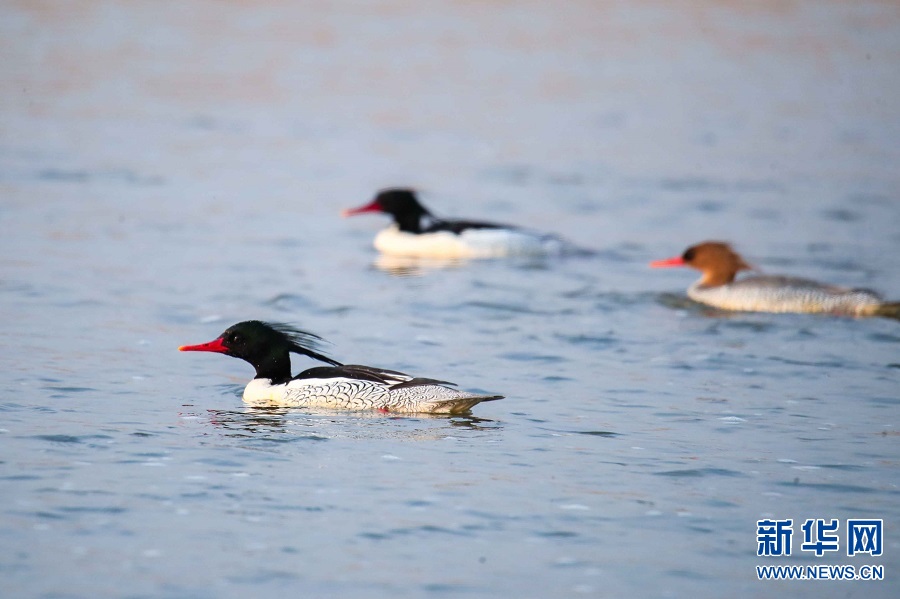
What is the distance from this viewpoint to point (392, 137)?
23.0 m

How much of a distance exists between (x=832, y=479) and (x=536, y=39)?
22781 millimetres

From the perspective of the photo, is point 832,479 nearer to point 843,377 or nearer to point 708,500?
point 708,500

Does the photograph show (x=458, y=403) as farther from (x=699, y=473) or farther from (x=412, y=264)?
(x=412, y=264)

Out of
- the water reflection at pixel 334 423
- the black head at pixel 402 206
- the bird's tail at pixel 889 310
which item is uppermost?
the black head at pixel 402 206

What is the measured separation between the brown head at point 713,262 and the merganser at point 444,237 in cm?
207

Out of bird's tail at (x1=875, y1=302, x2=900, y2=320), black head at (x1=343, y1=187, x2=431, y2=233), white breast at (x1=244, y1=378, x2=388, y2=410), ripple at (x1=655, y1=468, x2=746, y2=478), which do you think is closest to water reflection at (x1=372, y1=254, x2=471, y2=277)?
black head at (x1=343, y1=187, x2=431, y2=233)

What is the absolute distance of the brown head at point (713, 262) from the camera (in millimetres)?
14680

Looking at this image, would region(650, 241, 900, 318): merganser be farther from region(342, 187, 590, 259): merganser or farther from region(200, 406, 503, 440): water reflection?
region(200, 406, 503, 440): water reflection

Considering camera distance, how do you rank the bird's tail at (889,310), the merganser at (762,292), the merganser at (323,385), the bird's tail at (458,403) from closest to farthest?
the bird's tail at (458,403) → the merganser at (323,385) → the bird's tail at (889,310) → the merganser at (762,292)

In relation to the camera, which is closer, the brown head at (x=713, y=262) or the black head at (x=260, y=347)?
the black head at (x=260, y=347)

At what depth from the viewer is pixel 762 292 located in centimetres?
1398

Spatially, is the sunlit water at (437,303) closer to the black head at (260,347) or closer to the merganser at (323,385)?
the merganser at (323,385)

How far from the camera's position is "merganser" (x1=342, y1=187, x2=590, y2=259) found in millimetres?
16734

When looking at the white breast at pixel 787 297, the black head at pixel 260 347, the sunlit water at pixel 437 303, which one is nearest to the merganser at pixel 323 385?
the black head at pixel 260 347
